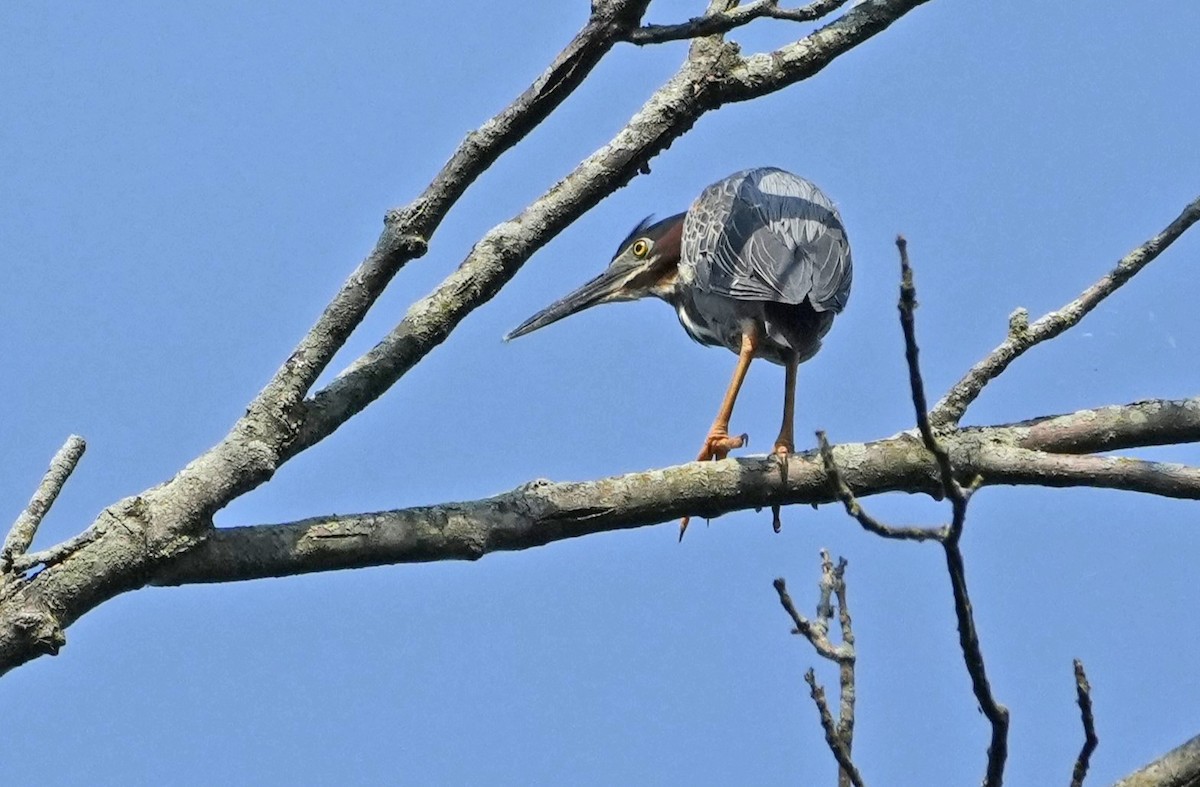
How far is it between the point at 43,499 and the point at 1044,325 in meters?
2.48

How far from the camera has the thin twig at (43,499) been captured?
2.85 m

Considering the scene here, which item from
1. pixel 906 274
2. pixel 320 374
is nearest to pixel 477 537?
pixel 320 374

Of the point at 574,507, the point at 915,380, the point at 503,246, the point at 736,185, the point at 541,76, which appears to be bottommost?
the point at 915,380

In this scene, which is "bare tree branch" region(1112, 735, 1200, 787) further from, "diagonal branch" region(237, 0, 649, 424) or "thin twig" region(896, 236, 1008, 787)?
"diagonal branch" region(237, 0, 649, 424)

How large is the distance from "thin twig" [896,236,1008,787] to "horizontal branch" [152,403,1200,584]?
102 centimetres

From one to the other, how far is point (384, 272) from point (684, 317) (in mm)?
3204

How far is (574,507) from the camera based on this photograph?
316 centimetres

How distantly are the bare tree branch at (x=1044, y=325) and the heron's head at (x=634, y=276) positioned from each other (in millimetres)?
2819

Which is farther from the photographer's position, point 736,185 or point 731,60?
point 736,185

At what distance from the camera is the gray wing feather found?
5184 mm

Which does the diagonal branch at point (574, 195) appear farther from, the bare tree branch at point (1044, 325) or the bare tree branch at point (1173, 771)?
the bare tree branch at point (1173, 771)

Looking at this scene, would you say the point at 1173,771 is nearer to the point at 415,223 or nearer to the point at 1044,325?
the point at 1044,325

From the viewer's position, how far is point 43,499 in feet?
9.62

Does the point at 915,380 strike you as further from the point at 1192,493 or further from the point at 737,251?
the point at 737,251
